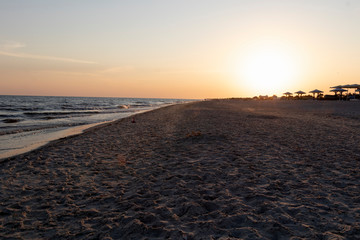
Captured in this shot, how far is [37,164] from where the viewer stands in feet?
24.6

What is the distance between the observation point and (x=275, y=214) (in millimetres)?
4016

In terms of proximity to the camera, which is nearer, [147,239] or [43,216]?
[147,239]

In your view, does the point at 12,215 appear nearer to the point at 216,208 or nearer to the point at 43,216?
the point at 43,216

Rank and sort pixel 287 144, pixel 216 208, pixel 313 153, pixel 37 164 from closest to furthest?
1. pixel 216 208
2. pixel 37 164
3. pixel 313 153
4. pixel 287 144

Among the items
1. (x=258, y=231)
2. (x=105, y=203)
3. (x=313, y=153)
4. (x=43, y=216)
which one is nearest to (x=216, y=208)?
(x=258, y=231)

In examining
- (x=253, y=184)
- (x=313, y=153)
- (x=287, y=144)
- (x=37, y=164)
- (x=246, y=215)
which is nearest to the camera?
(x=246, y=215)

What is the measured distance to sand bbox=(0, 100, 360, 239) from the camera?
3654 mm

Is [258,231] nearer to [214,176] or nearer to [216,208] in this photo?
[216,208]

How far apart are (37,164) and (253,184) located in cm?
701

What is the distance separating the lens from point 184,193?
500 centimetres

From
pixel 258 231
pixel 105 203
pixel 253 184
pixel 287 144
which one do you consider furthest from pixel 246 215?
pixel 287 144

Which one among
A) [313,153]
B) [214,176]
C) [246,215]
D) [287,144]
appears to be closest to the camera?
[246,215]

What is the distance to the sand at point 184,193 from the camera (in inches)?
144

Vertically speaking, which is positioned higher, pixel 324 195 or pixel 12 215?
pixel 324 195
